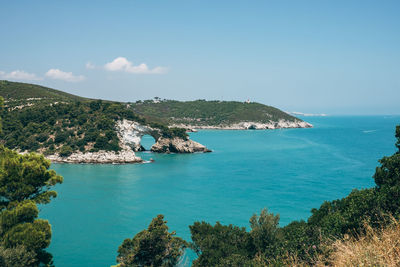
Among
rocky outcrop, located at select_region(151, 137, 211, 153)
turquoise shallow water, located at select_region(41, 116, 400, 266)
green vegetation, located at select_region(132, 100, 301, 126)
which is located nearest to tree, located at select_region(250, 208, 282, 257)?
turquoise shallow water, located at select_region(41, 116, 400, 266)

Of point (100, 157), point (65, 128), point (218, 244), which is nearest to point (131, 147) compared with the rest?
point (100, 157)

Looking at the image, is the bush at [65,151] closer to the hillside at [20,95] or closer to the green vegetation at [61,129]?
the green vegetation at [61,129]

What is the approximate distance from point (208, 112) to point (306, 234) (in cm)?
13159

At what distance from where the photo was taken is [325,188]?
115 feet

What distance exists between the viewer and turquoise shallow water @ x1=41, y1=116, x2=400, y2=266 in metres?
22.2

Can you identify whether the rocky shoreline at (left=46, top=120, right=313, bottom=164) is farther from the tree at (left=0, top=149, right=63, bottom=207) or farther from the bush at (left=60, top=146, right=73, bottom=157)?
the tree at (left=0, top=149, right=63, bottom=207)

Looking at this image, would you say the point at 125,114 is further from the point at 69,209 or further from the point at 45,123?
the point at 69,209

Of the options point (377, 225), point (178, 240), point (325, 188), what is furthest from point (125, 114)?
point (377, 225)

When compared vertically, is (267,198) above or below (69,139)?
below

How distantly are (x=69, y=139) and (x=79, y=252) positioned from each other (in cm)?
3453

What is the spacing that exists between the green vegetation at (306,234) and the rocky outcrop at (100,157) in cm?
3572

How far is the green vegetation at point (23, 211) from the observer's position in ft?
40.6

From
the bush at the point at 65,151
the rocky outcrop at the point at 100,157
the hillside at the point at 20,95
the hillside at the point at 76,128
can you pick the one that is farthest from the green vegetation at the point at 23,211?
the hillside at the point at 20,95

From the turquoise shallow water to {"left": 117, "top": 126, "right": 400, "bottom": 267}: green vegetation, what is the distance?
27.1 ft
